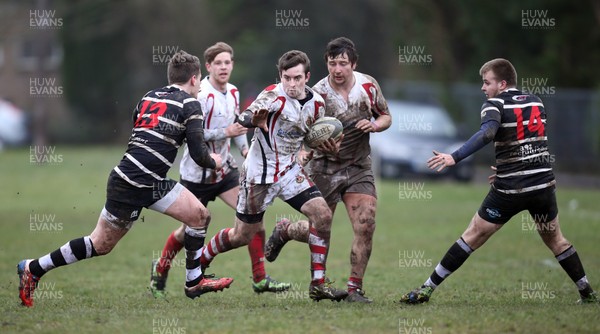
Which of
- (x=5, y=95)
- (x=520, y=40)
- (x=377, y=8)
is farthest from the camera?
(x=5, y=95)

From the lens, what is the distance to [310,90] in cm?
861

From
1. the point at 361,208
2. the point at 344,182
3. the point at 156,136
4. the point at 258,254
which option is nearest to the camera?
the point at 156,136

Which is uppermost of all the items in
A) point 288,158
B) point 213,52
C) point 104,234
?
point 213,52

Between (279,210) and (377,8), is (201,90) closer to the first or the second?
(279,210)

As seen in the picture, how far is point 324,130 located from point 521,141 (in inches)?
71.1

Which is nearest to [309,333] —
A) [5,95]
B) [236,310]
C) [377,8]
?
[236,310]

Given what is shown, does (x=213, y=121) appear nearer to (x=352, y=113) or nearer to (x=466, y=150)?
(x=352, y=113)

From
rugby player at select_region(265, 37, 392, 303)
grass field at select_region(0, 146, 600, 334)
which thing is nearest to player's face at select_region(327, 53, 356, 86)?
rugby player at select_region(265, 37, 392, 303)

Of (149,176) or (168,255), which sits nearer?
(149,176)

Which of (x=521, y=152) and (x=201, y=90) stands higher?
(x=201, y=90)

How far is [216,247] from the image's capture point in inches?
362

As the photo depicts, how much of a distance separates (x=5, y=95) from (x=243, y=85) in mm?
17643

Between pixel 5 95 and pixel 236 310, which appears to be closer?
pixel 236 310

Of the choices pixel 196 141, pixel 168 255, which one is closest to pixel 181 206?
pixel 196 141
